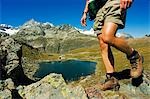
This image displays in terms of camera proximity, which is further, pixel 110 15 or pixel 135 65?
pixel 135 65

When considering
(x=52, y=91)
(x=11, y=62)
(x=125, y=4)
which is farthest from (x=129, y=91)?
(x=11, y=62)

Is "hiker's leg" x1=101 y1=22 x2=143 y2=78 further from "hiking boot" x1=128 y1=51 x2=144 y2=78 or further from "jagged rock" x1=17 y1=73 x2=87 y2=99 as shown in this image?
"jagged rock" x1=17 y1=73 x2=87 y2=99

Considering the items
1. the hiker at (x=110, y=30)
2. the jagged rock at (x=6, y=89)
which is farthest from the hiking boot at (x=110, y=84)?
the jagged rock at (x=6, y=89)

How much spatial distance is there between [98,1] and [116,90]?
3.50 m

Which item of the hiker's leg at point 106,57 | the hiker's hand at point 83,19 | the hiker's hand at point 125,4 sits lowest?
the hiker's leg at point 106,57

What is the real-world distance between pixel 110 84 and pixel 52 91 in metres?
2.19

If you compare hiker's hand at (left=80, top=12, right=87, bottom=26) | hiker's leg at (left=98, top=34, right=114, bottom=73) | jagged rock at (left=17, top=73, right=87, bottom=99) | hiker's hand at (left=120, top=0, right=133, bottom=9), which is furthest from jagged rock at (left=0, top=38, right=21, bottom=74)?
hiker's hand at (left=120, top=0, right=133, bottom=9)

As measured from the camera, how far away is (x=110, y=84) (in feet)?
38.4

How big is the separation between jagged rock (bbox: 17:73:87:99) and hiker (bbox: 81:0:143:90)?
114 centimetres

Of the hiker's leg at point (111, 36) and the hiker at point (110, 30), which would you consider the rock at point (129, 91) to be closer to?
the hiker at point (110, 30)

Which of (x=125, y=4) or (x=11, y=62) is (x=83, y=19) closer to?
(x=125, y=4)

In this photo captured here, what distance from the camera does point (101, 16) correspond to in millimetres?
11602

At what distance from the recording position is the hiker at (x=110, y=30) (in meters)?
11.0

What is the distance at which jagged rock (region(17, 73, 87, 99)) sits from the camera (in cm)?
1131
